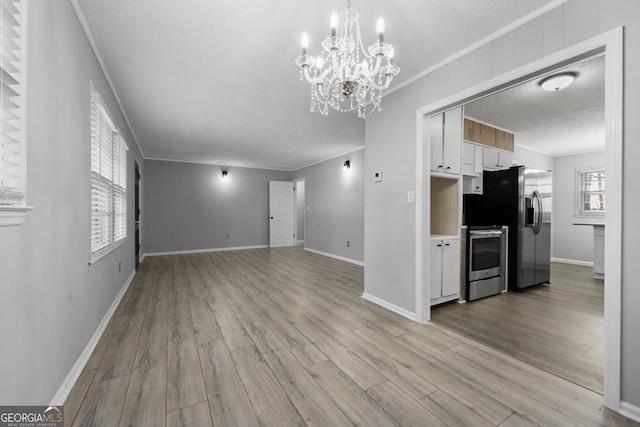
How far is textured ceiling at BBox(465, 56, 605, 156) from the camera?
10.0 feet

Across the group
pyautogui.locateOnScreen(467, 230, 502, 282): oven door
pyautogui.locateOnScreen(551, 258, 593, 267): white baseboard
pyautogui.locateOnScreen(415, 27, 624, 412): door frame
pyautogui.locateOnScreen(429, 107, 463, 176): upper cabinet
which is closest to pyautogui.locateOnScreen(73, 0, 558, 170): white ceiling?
pyautogui.locateOnScreen(415, 27, 624, 412): door frame

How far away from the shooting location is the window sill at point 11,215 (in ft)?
3.15

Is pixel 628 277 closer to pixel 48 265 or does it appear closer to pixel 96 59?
pixel 48 265

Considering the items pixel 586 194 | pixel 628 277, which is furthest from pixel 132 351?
pixel 586 194

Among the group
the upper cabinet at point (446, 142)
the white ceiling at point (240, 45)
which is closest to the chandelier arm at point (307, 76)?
the white ceiling at point (240, 45)

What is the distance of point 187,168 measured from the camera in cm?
736

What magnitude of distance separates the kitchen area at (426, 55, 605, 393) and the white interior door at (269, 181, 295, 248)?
581 cm

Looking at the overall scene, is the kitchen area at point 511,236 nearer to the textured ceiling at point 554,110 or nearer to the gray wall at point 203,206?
the textured ceiling at point 554,110

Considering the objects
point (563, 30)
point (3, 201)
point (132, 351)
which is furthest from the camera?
point (132, 351)

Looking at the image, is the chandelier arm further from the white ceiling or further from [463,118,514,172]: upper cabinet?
[463,118,514,172]: upper cabinet

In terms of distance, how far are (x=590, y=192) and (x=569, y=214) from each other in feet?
2.03

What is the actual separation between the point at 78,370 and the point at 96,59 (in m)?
2.64

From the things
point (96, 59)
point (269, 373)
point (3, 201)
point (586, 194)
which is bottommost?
point (269, 373)

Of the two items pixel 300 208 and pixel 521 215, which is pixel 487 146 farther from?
pixel 300 208
